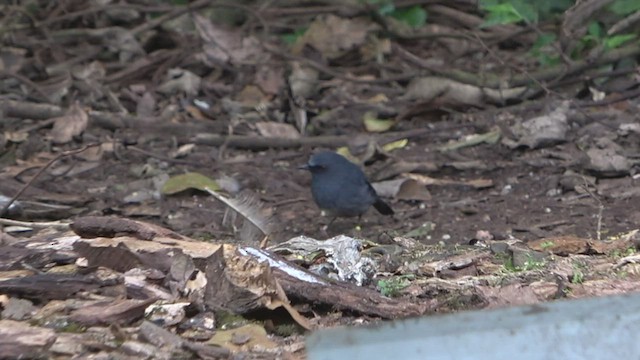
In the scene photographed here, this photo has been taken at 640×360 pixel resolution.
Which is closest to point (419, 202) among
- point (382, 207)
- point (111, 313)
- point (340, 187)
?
point (382, 207)

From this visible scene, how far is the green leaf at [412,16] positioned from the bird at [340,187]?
7.95ft

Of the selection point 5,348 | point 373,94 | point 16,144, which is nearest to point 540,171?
point 373,94

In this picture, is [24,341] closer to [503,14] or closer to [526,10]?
[503,14]

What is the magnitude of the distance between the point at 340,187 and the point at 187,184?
2.89ft

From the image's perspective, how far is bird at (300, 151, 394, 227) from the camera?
6.02 metres

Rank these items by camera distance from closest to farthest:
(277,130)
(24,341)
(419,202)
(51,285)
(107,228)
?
(24,341) < (51,285) < (107,228) < (419,202) < (277,130)

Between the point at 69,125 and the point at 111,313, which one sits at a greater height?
the point at 111,313

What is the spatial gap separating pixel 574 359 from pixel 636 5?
5.02 metres

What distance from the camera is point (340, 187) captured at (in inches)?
234

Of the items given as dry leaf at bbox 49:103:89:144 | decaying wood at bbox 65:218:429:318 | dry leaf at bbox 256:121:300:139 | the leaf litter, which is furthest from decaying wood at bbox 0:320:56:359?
dry leaf at bbox 256:121:300:139

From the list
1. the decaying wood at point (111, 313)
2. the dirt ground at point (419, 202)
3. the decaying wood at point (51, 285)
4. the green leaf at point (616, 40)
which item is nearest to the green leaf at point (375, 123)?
the dirt ground at point (419, 202)

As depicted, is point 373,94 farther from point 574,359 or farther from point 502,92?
point 574,359

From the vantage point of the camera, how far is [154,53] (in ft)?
27.5

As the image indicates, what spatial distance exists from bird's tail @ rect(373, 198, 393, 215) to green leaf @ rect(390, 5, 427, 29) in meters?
2.63
